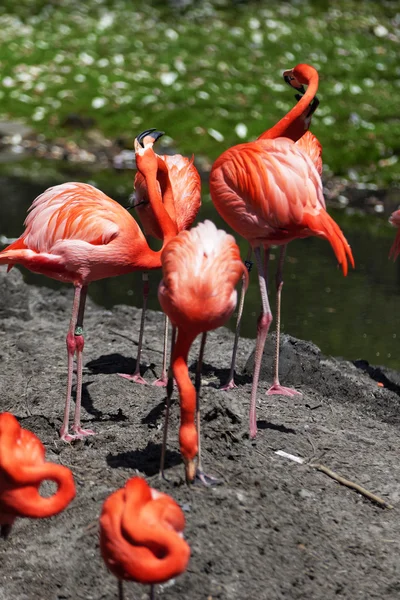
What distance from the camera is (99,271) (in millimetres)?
5207

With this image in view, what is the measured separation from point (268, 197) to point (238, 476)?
1.56 m

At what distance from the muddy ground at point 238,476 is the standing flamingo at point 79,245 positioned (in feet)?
1.60

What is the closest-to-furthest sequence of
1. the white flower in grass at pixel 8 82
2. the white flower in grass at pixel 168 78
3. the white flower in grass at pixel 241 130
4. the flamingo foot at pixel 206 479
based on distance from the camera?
the flamingo foot at pixel 206 479 → the white flower in grass at pixel 241 130 → the white flower in grass at pixel 168 78 → the white flower in grass at pixel 8 82

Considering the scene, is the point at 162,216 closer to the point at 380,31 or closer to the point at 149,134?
the point at 149,134

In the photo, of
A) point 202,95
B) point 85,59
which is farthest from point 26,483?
point 85,59

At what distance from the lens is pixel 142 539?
323 centimetres

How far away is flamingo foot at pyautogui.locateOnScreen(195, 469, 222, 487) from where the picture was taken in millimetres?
4238

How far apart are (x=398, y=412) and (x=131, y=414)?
1.78 metres

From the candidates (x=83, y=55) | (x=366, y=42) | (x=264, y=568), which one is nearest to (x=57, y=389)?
(x=264, y=568)

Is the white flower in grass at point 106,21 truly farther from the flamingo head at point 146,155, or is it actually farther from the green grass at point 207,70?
the flamingo head at point 146,155

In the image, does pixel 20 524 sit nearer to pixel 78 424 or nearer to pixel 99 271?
pixel 78 424

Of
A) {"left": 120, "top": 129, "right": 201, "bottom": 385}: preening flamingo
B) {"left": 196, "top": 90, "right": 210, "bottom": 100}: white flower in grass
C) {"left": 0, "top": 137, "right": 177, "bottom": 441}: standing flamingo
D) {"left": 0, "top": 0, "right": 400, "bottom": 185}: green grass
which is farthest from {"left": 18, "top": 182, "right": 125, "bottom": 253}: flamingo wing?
{"left": 196, "top": 90, "right": 210, "bottom": 100}: white flower in grass

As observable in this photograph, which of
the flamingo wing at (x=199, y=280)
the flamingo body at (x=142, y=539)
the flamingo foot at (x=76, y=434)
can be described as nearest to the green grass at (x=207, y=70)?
the flamingo foot at (x=76, y=434)

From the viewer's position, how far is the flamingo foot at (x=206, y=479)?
13.9ft
